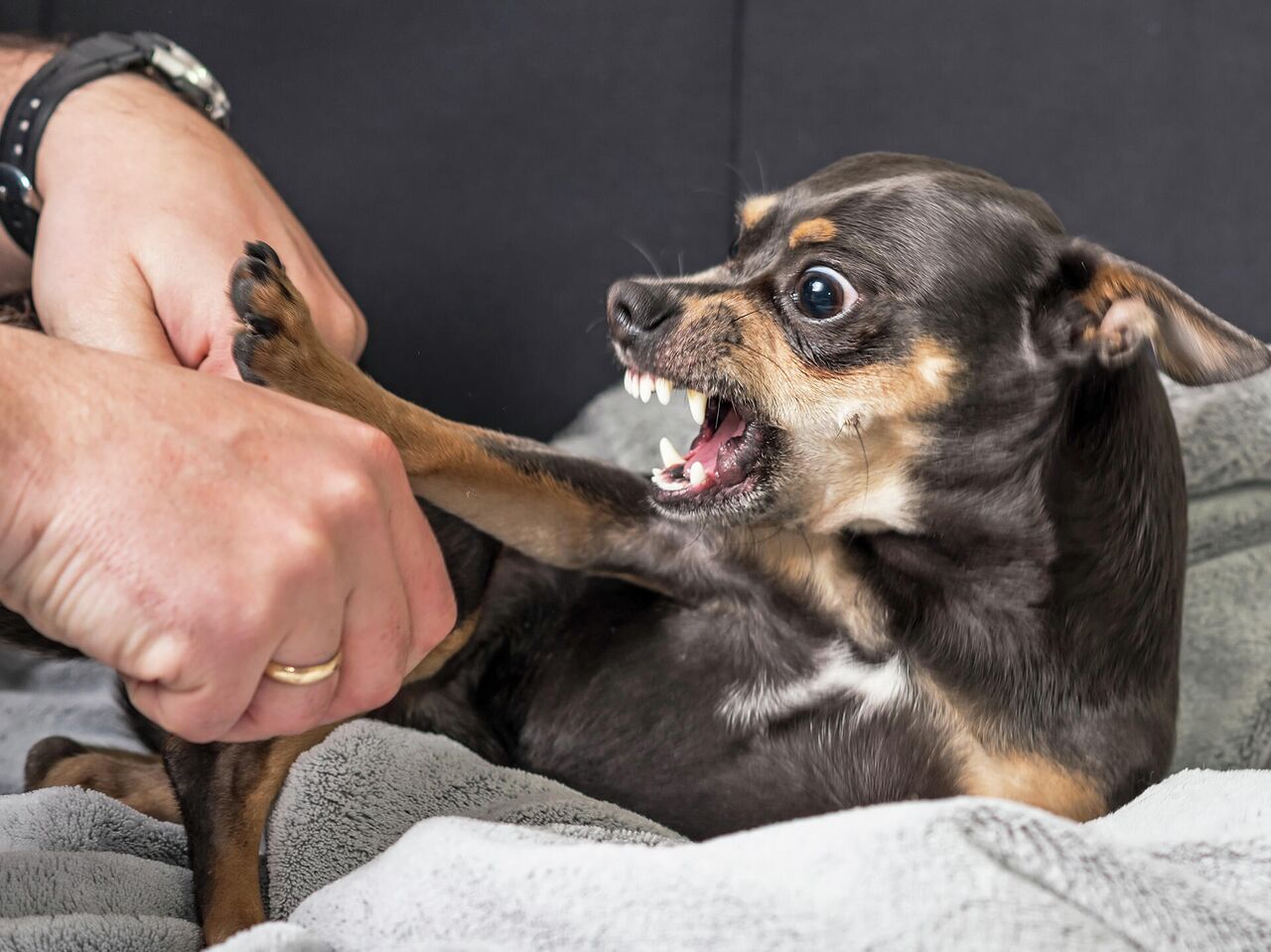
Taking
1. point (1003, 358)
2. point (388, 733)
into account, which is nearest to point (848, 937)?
point (388, 733)

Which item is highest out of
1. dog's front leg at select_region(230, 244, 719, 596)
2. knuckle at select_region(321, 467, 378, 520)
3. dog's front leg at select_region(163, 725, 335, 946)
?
knuckle at select_region(321, 467, 378, 520)

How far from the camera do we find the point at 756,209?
1.82 metres

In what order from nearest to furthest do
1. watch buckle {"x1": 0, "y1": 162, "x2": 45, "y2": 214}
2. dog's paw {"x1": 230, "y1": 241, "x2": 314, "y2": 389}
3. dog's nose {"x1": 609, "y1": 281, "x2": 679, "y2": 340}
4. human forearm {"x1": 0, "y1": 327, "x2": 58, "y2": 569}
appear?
human forearm {"x1": 0, "y1": 327, "x2": 58, "y2": 569} → dog's paw {"x1": 230, "y1": 241, "x2": 314, "y2": 389} → dog's nose {"x1": 609, "y1": 281, "x2": 679, "y2": 340} → watch buckle {"x1": 0, "y1": 162, "x2": 45, "y2": 214}

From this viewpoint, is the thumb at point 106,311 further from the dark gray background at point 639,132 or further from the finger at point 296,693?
the dark gray background at point 639,132

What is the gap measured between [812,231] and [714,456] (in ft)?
1.06

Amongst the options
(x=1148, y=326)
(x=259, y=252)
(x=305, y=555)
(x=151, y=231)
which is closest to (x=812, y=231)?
(x=1148, y=326)

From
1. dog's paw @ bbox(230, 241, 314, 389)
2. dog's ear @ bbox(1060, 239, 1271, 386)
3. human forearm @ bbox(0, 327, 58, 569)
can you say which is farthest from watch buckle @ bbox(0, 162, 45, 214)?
dog's ear @ bbox(1060, 239, 1271, 386)

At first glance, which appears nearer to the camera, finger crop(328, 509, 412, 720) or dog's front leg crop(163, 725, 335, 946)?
finger crop(328, 509, 412, 720)

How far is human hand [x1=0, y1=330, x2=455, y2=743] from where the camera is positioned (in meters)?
0.86

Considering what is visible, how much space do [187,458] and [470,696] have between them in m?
0.97

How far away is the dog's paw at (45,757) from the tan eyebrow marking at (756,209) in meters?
1.23

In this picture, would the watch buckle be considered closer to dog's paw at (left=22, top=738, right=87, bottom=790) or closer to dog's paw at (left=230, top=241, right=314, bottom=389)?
dog's paw at (left=230, top=241, right=314, bottom=389)

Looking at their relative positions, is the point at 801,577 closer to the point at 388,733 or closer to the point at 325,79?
the point at 388,733

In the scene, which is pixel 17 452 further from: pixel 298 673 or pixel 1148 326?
pixel 1148 326
